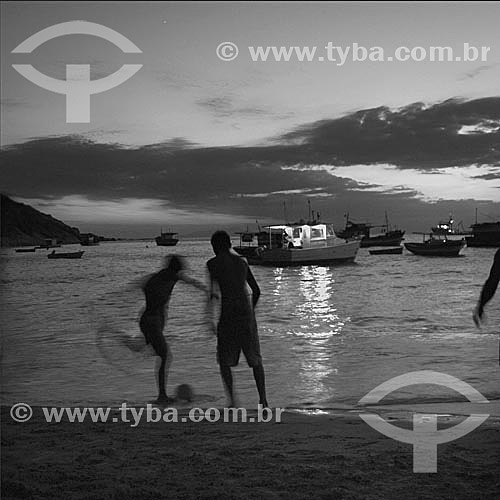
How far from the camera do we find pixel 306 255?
59688 mm

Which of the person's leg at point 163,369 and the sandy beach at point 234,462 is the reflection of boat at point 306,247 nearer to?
the person's leg at point 163,369

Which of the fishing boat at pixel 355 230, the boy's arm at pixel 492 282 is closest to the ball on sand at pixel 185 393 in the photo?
the boy's arm at pixel 492 282

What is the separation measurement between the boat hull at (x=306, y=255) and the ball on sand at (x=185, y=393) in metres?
49.2

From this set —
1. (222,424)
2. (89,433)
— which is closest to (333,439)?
(222,424)

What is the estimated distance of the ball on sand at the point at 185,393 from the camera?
914cm

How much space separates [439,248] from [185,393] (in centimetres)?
8022

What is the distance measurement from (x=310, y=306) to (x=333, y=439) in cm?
2462

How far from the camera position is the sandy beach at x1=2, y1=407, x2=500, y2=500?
4.73 metres

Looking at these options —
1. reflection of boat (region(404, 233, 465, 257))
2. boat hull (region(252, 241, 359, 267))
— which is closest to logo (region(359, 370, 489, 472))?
boat hull (region(252, 241, 359, 267))

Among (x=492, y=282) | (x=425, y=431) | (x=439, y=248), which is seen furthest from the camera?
(x=439, y=248)

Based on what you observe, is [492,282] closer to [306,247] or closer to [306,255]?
[306,255]

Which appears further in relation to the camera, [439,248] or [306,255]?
[439,248]

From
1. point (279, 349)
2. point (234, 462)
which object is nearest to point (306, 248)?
point (279, 349)

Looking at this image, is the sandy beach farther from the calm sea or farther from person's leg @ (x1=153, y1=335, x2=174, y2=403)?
the calm sea
